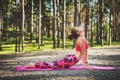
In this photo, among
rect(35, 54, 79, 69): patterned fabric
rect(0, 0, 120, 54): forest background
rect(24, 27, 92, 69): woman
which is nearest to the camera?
rect(24, 27, 92, 69): woman

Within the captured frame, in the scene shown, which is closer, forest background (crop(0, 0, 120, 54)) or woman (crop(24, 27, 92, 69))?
woman (crop(24, 27, 92, 69))

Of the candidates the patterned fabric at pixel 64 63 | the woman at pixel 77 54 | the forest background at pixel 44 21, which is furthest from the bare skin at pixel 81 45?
the forest background at pixel 44 21

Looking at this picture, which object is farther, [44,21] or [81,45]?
[44,21]

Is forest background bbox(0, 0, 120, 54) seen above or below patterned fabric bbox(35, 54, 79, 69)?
above

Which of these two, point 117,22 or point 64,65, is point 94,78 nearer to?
point 64,65

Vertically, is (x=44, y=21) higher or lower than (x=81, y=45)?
higher

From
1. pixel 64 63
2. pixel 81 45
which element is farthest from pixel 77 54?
pixel 64 63

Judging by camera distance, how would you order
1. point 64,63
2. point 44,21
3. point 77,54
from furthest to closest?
1. point 44,21
2. point 64,63
3. point 77,54

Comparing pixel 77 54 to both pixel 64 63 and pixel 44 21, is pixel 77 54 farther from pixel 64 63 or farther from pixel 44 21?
pixel 44 21

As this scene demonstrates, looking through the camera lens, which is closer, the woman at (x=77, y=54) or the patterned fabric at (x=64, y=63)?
the woman at (x=77, y=54)

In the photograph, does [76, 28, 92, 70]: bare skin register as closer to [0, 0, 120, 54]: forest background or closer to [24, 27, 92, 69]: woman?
[24, 27, 92, 69]: woman

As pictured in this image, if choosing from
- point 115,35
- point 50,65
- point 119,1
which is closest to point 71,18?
point 115,35

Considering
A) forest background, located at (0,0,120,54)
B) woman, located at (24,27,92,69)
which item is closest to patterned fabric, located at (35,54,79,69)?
woman, located at (24,27,92,69)

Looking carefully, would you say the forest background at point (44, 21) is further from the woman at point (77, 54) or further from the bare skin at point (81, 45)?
the bare skin at point (81, 45)
